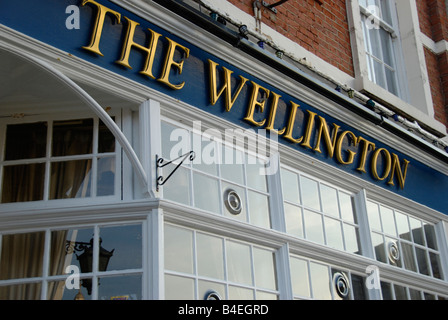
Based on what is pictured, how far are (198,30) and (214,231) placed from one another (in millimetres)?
1648

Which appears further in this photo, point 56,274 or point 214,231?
point 214,231

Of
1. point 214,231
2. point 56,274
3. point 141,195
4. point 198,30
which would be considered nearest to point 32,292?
point 56,274

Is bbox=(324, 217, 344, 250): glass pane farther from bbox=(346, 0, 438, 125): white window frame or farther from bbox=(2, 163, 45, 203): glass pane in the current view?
bbox=(2, 163, 45, 203): glass pane

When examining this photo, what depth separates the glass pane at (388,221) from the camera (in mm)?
7414

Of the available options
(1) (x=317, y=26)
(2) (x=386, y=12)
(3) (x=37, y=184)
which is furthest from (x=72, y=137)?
(2) (x=386, y=12)

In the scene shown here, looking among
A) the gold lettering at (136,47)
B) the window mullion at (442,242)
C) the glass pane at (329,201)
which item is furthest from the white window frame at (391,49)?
the gold lettering at (136,47)

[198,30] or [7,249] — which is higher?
[198,30]

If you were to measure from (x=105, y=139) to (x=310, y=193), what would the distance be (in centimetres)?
229

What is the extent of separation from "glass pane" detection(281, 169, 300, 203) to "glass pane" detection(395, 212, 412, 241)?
1714 millimetres

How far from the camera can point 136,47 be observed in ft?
17.2

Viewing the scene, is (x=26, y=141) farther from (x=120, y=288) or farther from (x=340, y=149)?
(x=340, y=149)
